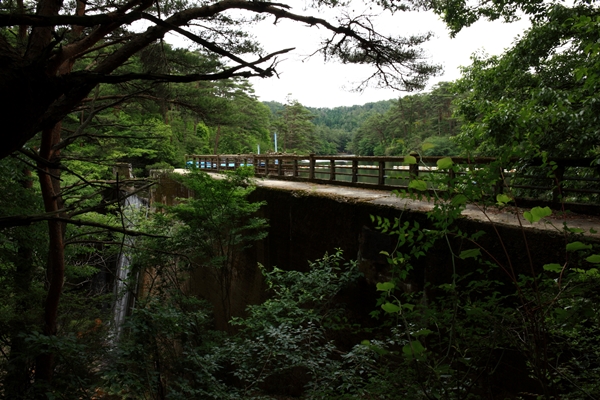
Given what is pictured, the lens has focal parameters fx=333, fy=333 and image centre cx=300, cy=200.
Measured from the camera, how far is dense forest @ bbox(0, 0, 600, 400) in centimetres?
155

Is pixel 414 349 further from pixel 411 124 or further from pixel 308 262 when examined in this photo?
pixel 411 124

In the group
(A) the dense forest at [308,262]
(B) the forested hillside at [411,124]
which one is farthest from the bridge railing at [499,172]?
(B) the forested hillside at [411,124]

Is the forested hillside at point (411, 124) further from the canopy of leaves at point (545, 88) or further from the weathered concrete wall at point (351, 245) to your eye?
the weathered concrete wall at point (351, 245)

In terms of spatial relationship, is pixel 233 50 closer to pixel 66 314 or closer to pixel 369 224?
pixel 369 224

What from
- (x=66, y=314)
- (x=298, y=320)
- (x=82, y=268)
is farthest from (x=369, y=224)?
(x=82, y=268)

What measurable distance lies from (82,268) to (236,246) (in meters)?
4.01

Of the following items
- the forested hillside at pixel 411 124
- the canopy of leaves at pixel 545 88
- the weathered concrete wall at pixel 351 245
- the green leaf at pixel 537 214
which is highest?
the forested hillside at pixel 411 124

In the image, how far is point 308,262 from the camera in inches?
261

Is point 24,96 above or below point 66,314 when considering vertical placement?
above

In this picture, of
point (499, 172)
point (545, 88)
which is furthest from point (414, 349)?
point (545, 88)

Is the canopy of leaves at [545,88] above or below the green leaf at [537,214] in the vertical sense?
above

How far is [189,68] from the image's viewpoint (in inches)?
251

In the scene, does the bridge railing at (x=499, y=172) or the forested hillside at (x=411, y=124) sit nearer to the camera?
the bridge railing at (x=499, y=172)

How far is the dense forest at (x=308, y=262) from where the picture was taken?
1.55 metres
